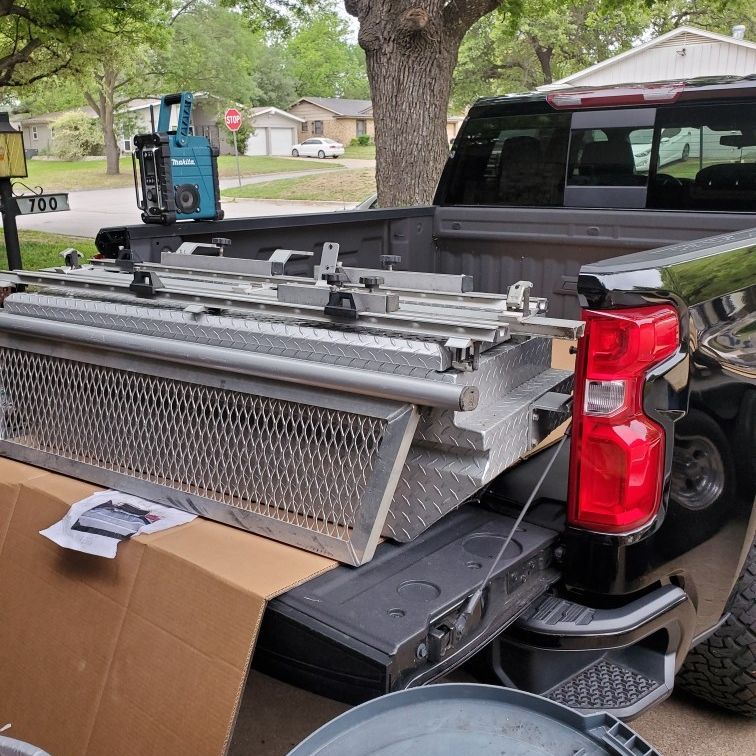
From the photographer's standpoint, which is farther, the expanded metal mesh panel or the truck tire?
the truck tire

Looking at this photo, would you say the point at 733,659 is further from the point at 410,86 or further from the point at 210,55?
the point at 210,55

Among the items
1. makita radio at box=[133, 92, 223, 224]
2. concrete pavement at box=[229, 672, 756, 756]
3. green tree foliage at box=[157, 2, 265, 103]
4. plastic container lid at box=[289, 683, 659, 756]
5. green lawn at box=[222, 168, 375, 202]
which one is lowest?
concrete pavement at box=[229, 672, 756, 756]

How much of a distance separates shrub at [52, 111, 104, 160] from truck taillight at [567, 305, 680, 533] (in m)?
55.8

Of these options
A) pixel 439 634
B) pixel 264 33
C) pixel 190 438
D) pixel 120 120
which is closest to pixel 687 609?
pixel 439 634

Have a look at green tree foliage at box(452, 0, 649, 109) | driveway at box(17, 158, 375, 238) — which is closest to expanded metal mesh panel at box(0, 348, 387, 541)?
driveway at box(17, 158, 375, 238)

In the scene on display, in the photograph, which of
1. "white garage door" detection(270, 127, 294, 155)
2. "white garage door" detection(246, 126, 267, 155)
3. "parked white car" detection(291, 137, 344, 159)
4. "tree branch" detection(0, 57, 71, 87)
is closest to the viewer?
"tree branch" detection(0, 57, 71, 87)

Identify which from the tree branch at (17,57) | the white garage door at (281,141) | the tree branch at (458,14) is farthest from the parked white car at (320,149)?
the tree branch at (458,14)

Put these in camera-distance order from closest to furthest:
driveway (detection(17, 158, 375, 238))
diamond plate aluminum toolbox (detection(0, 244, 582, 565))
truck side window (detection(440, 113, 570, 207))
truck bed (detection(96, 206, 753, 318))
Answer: diamond plate aluminum toolbox (detection(0, 244, 582, 565))
truck bed (detection(96, 206, 753, 318))
truck side window (detection(440, 113, 570, 207))
driveway (detection(17, 158, 375, 238))

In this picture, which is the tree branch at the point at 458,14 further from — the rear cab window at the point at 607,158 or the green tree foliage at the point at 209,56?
the green tree foliage at the point at 209,56

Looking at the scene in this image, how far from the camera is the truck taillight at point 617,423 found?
1785 millimetres

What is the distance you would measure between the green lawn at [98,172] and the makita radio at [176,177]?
30522mm

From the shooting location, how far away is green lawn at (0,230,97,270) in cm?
1205

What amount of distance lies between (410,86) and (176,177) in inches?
186

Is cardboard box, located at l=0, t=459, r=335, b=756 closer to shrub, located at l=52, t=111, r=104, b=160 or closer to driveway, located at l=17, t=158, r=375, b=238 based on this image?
driveway, located at l=17, t=158, r=375, b=238
